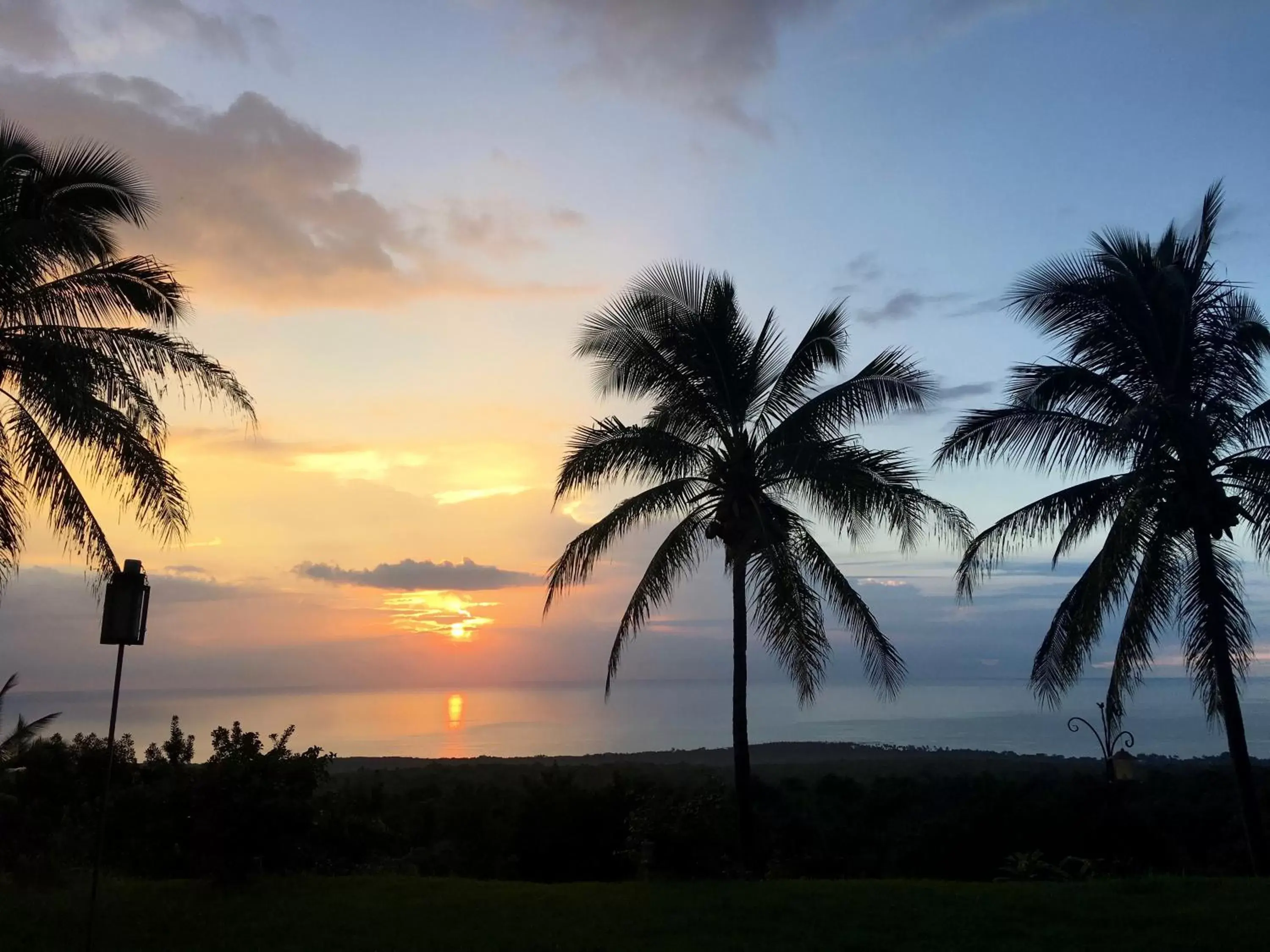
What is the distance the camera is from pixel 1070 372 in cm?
1400

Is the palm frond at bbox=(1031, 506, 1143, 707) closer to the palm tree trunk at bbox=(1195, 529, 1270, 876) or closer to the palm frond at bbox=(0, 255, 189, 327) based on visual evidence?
the palm tree trunk at bbox=(1195, 529, 1270, 876)

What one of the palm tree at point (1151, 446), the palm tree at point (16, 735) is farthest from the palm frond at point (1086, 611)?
the palm tree at point (16, 735)

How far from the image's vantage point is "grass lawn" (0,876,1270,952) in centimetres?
848

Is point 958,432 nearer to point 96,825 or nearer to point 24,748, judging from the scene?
point 96,825

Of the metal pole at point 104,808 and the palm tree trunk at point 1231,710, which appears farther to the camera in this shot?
the palm tree trunk at point 1231,710

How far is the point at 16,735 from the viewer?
13508 millimetres

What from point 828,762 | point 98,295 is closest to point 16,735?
point 98,295

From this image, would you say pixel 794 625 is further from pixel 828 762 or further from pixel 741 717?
pixel 828 762

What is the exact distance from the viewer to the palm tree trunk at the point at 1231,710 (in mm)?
12422

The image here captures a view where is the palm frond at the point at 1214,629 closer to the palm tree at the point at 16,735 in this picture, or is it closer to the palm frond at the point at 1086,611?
the palm frond at the point at 1086,611

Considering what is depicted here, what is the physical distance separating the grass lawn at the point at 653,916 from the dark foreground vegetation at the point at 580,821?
851mm

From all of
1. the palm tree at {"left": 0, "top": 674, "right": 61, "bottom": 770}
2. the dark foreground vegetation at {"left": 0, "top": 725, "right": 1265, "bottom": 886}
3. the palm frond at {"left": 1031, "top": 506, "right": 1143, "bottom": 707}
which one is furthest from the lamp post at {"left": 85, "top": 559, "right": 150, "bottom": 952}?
the palm frond at {"left": 1031, "top": 506, "right": 1143, "bottom": 707}

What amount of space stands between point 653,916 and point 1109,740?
9145 mm

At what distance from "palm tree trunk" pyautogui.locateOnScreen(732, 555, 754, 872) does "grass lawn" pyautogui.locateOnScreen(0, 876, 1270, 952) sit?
6.73ft
